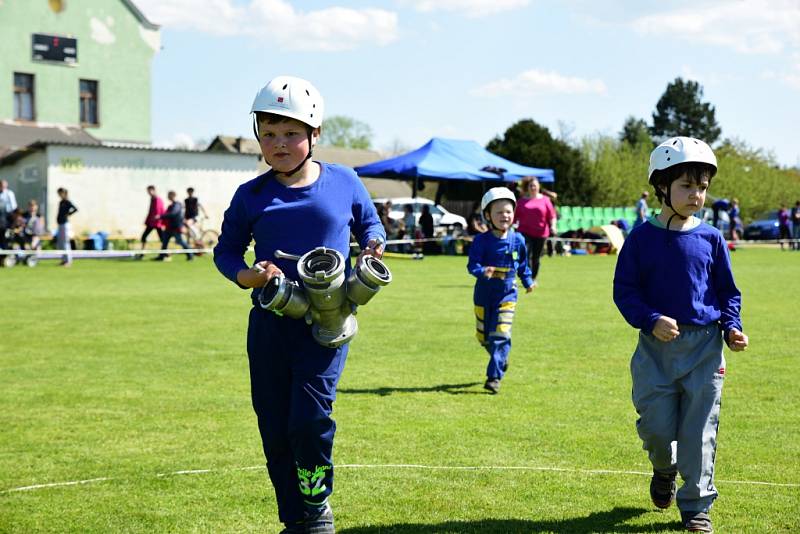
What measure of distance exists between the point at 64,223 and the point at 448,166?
12.4 m

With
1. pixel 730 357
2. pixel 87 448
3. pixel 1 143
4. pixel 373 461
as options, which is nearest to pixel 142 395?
pixel 87 448

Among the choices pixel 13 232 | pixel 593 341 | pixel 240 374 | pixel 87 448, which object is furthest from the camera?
pixel 13 232

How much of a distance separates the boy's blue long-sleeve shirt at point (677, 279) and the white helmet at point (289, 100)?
5.74 feet

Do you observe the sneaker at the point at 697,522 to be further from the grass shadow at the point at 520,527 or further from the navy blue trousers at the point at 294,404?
the navy blue trousers at the point at 294,404

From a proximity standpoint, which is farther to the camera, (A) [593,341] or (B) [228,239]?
(A) [593,341]

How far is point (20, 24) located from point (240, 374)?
40.9 m

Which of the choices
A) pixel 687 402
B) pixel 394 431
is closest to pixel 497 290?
pixel 394 431

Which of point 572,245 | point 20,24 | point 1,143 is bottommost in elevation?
point 572,245

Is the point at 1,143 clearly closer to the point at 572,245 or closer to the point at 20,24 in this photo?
the point at 20,24

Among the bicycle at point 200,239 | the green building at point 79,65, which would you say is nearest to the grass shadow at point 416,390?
the bicycle at point 200,239

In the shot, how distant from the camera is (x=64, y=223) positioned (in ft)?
93.9

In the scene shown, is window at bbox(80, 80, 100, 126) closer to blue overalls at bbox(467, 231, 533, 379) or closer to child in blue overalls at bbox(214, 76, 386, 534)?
blue overalls at bbox(467, 231, 533, 379)

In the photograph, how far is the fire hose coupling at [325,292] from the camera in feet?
14.8

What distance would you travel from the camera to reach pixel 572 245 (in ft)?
119
